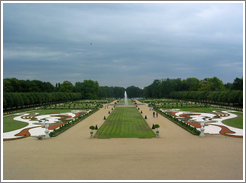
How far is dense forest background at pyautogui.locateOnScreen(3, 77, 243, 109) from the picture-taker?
49388 millimetres

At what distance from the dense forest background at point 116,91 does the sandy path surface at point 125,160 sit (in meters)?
32.8

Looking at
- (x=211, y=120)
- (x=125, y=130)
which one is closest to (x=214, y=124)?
(x=211, y=120)

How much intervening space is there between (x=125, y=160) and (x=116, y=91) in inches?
5587

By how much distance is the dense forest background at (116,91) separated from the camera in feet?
162

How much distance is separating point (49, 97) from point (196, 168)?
6214cm

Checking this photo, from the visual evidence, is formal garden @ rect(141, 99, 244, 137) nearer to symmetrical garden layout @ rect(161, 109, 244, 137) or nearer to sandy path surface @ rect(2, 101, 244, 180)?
symmetrical garden layout @ rect(161, 109, 244, 137)

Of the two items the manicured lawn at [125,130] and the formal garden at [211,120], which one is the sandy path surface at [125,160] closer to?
the manicured lawn at [125,130]

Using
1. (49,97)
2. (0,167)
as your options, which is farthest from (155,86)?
(0,167)

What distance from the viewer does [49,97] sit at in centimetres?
6462

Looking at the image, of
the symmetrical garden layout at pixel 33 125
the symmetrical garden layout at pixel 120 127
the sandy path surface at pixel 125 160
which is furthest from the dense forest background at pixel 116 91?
the sandy path surface at pixel 125 160

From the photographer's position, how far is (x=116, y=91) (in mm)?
152625

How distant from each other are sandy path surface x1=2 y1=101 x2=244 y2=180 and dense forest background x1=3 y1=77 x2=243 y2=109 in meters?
32.8

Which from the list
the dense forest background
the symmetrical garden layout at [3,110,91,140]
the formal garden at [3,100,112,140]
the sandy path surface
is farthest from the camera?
the dense forest background

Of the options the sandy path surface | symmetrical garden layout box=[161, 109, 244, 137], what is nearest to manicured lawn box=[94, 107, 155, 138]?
the sandy path surface
